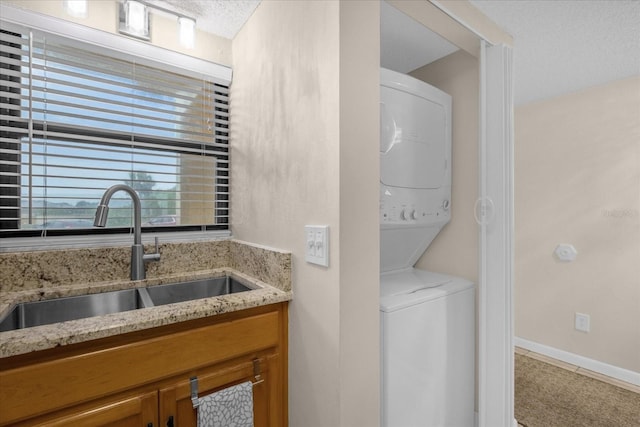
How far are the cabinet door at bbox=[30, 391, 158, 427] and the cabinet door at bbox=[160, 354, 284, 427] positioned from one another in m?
0.03

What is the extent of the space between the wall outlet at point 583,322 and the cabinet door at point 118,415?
312 centimetres

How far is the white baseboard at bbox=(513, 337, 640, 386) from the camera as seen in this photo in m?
2.37

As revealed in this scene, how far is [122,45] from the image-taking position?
155cm

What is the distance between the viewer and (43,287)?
1.35 meters

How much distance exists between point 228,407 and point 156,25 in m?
1.85

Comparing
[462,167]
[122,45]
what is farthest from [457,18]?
[122,45]

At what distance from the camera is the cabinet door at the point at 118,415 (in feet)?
3.10

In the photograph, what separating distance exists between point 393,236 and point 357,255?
0.67 m

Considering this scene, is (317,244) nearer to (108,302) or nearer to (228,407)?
(228,407)

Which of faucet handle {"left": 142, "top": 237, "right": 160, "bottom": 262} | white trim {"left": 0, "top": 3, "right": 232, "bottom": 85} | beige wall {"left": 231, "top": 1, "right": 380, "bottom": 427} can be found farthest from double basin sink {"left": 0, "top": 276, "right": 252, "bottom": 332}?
white trim {"left": 0, "top": 3, "right": 232, "bottom": 85}

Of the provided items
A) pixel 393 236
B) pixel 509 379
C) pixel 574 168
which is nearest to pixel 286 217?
pixel 393 236

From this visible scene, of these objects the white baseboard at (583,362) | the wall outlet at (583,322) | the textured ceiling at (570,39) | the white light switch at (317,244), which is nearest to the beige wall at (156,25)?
the white light switch at (317,244)

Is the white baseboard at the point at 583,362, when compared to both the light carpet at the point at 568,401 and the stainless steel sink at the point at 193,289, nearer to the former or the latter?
the light carpet at the point at 568,401

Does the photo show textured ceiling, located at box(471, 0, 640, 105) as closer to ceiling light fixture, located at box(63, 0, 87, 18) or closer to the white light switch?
the white light switch
